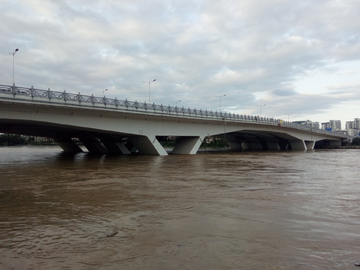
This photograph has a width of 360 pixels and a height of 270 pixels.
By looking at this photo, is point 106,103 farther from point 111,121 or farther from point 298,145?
point 298,145

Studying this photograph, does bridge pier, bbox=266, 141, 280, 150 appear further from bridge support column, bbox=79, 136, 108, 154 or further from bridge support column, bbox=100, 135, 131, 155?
bridge support column, bbox=79, 136, 108, 154

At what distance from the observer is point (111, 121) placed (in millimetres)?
32781

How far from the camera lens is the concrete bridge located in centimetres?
2567

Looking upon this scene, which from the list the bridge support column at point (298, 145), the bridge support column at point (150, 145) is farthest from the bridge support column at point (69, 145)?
the bridge support column at point (298, 145)

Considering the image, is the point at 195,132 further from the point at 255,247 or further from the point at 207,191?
the point at 255,247

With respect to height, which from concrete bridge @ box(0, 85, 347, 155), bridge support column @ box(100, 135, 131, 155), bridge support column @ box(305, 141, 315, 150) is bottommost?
bridge support column @ box(305, 141, 315, 150)

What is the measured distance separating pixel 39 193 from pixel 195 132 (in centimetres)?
3341

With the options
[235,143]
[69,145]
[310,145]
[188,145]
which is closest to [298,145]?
[310,145]

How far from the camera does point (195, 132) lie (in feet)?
143

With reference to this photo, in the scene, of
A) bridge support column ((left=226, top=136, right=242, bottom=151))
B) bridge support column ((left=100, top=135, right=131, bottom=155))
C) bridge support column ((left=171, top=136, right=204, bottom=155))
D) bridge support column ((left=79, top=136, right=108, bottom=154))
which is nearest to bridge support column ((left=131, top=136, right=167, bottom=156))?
bridge support column ((left=100, top=135, right=131, bottom=155))

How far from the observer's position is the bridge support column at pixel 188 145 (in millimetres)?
44250

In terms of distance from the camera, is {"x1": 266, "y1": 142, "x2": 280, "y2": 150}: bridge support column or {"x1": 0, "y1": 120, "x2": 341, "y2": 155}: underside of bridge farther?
{"x1": 266, "y1": 142, "x2": 280, "y2": 150}: bridge support column

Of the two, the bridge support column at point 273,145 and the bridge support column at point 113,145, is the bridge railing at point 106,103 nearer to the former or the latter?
the bridge support column at point 113,145

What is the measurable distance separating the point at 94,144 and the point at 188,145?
55.1 ft
